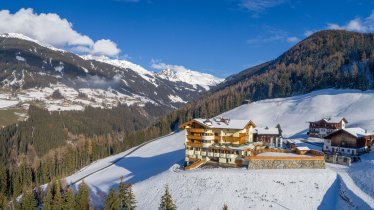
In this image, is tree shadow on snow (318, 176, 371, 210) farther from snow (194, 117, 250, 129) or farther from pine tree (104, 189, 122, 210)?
pine tree (104, 189, 122, 210)

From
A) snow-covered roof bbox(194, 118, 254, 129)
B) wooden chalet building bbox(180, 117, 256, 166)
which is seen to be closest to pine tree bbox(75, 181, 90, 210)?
wooden chalet building bbox(180, 117, 256, 166)

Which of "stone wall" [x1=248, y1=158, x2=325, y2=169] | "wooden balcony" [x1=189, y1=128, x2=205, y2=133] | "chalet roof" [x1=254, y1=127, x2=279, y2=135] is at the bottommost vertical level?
"stone wall" [x1=248, y1=158, x2=325, y2=169]

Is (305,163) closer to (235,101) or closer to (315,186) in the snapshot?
(315,186)

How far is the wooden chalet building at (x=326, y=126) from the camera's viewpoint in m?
109

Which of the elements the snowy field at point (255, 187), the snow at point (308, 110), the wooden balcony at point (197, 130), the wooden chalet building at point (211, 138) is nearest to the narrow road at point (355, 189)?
the snowy field at point (255, 187)

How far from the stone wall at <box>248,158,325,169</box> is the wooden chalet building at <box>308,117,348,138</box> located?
138ft

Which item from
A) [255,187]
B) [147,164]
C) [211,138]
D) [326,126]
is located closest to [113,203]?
[255,187]

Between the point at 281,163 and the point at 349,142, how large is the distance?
21871 millimetres

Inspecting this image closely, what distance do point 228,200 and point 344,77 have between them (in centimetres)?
13405

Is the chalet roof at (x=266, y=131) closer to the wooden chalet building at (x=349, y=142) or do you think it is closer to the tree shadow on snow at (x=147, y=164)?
the wooden chalet building at (x=349, y=142)

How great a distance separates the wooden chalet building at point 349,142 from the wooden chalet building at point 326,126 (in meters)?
21.0

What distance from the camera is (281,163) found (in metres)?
71.4

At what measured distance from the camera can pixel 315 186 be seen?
2482 inches

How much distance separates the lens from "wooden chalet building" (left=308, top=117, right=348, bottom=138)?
358 ft
